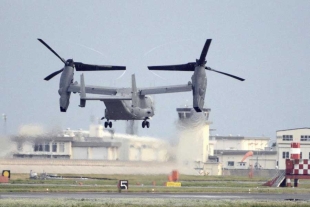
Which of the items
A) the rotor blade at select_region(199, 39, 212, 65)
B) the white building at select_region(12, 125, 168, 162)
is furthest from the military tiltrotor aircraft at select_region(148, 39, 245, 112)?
the white building at select_region(12, 125, 168, 162)

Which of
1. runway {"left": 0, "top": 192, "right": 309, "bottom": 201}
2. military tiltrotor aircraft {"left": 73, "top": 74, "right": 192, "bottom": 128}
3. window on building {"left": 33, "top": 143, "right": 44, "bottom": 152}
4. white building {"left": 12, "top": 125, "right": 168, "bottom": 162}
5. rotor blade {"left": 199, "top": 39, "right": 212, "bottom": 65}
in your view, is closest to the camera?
runway {"left": 0, "top": 192, "right": 309, "bottom": 201}

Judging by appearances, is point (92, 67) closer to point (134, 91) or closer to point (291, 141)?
point (134, 91)

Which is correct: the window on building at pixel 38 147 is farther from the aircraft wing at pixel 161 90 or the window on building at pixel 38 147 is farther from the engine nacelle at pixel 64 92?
the engine nacelle at pixel 64 92

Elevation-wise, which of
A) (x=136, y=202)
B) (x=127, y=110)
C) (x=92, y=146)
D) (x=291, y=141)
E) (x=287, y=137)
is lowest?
(x=136, y=202)

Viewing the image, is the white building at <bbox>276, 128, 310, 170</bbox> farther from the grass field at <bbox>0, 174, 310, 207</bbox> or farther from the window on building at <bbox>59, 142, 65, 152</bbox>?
the window on building at <bbox>59, 142, 65, 152</bbox>

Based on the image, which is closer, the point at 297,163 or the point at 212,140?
the point at 297,163

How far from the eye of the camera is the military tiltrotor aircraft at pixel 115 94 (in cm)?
6819

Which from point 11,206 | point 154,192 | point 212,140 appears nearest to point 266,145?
point 212,140

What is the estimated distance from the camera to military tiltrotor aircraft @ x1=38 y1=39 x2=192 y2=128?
68.2 meters

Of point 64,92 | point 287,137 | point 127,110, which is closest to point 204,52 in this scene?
point 127,110

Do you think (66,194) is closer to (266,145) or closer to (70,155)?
(70,155)

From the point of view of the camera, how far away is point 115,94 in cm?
7819

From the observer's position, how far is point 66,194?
209 ft

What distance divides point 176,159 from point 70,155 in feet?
68.4
